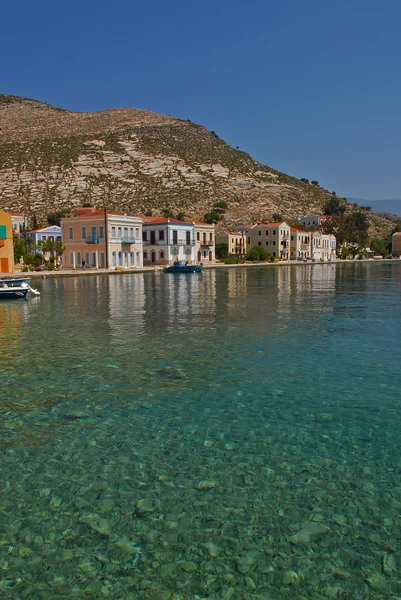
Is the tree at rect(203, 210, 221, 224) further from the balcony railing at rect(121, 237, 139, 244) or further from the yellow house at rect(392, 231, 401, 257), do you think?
the yellow house at rect(392, 231, 401, 257)

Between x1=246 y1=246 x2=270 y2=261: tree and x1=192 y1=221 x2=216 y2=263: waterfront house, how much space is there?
702cm

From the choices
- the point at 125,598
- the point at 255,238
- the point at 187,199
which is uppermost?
the point at 187,199

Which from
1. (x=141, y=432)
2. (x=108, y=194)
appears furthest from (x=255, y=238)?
(x=141, y=432)

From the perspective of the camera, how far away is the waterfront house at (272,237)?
301 ft

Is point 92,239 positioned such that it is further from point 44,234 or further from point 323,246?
point 323,246

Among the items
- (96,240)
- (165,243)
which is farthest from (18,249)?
(165,243)

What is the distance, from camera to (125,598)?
4.18 meters

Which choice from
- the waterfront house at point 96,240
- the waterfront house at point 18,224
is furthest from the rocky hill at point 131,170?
the waterfront house at point 96,240

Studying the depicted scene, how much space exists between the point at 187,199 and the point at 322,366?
318 ft

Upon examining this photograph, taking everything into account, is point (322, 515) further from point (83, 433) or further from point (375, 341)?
point (375, 341)

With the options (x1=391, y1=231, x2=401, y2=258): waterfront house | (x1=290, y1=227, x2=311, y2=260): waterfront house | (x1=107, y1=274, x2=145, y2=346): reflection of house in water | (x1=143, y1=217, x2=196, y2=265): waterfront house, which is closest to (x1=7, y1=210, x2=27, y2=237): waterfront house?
(x1=143, y1=217, x2=196, y2=265): waterfront house

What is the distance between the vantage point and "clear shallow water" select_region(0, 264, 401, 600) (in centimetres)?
449

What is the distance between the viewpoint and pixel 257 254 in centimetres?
8606

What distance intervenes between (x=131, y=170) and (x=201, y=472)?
113556 mm
